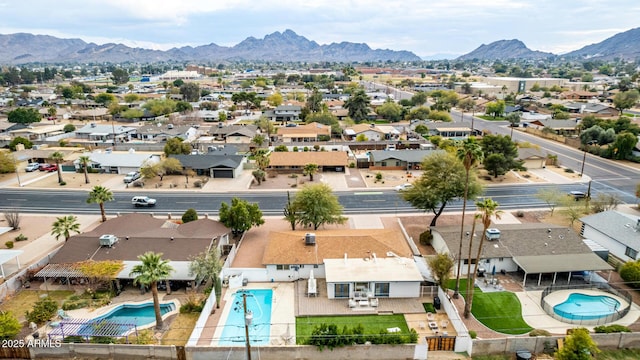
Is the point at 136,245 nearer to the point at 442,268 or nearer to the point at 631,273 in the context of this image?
the point at 442,268

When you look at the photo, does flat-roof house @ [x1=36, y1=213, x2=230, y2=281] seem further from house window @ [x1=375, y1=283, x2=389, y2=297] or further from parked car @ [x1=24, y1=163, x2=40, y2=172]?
parked car @ [x1=24, y1=163, x2=40, y2=172]

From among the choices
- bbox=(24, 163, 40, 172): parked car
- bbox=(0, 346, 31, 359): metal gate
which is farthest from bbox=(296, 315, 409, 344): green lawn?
bbox=(24, 163, 40, 172): parked car

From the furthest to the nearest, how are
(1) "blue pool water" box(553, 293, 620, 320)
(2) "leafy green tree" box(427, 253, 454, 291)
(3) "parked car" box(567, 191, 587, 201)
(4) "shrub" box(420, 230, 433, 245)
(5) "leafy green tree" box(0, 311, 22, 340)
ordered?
(3) "parked car" box(567, 191, 587, 201)
(4) "shrub" box(420, 230, 433, 245)
(2) "leafy green tree" box(427, 253, 454, 291)
(1) "blue pool water" box(553, 293, 620, 320)
(5) "leafy green tree" box(0, 311, 22, 340)

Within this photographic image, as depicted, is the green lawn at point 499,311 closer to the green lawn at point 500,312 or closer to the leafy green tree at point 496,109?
the green lawn at point 500,312

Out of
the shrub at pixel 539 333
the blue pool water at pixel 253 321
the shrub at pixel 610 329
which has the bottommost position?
the blue pool water at pixel 253 321

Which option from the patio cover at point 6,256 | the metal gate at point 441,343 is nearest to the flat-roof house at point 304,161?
the patio cover at point 6,256

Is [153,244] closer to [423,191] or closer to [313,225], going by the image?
[313,225]
